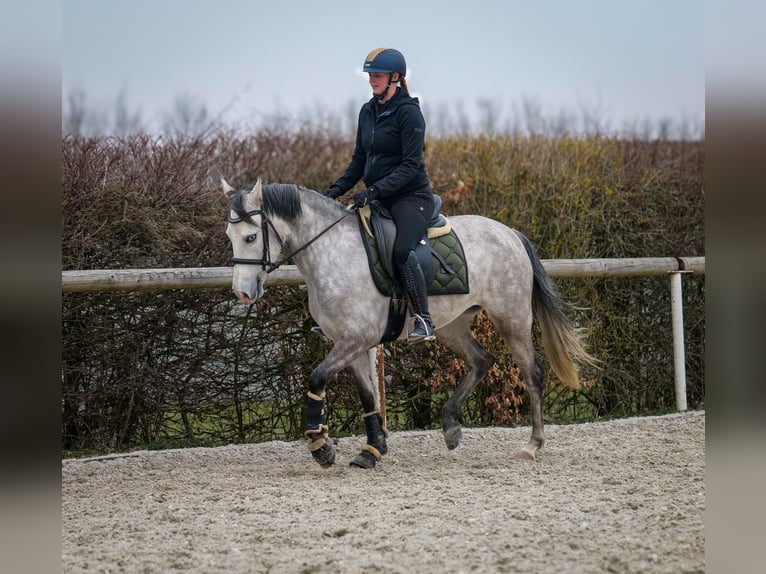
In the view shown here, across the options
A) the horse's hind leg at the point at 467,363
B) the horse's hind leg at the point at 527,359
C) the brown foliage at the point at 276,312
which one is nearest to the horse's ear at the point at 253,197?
the brown foliage at the point at 276,312

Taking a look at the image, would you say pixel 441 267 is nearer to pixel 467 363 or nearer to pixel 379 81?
pixel 467 363

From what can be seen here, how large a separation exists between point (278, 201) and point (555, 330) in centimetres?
233

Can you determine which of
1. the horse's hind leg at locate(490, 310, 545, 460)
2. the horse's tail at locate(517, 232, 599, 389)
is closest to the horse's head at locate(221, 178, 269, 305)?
the horse's hind leg at locate(490, 310, 545, 460)

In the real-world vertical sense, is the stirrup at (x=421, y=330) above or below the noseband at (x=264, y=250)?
below

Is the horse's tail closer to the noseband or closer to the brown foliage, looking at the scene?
the brown foliage

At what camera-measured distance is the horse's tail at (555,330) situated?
6.42m

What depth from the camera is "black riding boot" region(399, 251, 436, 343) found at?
5586 millimetres

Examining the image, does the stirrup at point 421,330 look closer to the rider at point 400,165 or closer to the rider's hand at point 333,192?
the rider at point 400,165

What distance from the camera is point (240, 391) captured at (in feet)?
22.8

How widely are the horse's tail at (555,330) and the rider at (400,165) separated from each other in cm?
114

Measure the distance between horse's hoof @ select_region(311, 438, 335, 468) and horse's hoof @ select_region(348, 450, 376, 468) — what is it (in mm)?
243

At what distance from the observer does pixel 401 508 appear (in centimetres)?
463
